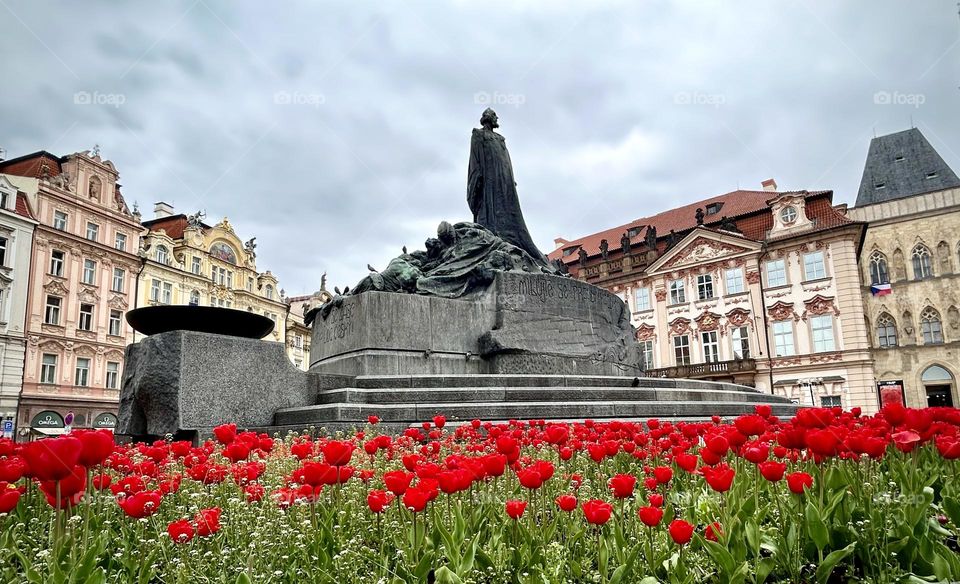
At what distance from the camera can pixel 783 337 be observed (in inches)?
1550

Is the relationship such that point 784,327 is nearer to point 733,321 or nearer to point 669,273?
point 733,321

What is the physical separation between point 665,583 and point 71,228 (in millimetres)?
43381

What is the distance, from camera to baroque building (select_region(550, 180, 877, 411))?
122ft

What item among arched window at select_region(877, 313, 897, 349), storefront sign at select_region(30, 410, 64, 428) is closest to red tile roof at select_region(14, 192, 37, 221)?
storefront sign at select_region(30, 410, 64, 428)

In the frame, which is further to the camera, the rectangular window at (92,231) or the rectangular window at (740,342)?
the rectangular window at (740,342)

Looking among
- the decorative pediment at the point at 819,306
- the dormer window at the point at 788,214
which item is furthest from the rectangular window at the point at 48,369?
the dormer window at the point at 788,214

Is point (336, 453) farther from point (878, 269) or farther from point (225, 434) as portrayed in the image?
point (878, 269)

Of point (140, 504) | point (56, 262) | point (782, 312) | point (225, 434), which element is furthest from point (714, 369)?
point (140, 504)

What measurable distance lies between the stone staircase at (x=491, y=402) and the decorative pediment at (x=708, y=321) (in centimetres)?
3202

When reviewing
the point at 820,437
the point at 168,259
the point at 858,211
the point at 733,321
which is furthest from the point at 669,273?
the point at 820,437

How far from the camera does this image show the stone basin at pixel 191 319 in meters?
8.24

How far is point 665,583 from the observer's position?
256 cm

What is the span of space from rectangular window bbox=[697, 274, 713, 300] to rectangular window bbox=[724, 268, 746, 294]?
1.17 m

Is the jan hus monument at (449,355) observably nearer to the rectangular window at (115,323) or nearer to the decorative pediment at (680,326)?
the decorative pediment at (680,326)
